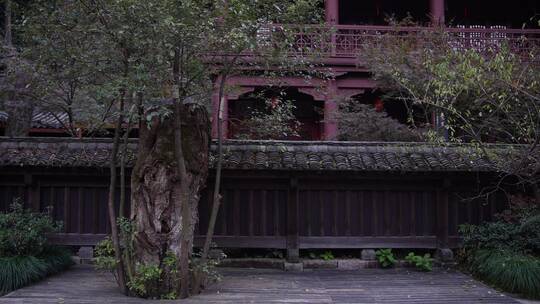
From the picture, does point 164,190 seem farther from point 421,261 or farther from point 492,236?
point 492,236

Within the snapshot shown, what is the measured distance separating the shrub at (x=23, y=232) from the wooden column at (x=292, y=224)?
4.32 m

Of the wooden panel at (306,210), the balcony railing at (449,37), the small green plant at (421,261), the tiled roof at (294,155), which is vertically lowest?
the small green plant at (421,261)

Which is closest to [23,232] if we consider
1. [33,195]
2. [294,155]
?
[33,195]

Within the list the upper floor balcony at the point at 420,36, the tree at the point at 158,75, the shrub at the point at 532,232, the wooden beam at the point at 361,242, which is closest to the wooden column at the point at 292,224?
the wooden beam at the point at 361,242

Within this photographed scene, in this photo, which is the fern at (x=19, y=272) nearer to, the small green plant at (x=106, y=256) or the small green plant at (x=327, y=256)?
the small green plant at (x=106, y=256)

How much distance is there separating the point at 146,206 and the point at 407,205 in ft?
17.4

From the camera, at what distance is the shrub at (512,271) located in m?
7.83

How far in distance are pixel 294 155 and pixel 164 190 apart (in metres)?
3.07

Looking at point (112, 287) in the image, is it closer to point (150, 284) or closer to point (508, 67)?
point (150, 284)

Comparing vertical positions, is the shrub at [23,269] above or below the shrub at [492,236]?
below

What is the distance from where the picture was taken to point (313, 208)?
10242mm

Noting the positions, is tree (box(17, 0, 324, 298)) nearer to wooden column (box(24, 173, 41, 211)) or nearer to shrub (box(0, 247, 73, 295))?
shrub (box(0, 247, 73, 295))

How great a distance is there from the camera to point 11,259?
819 cm

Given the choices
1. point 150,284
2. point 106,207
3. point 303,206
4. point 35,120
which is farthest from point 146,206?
point 35,120
